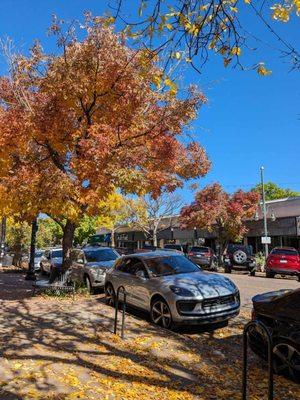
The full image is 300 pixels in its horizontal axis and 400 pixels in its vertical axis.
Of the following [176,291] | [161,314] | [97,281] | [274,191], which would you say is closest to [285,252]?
[97,281]

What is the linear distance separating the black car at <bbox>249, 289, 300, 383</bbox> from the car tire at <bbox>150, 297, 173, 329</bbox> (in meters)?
2.91

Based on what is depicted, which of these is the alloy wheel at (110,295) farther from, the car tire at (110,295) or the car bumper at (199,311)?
the car bumper at (199,311)

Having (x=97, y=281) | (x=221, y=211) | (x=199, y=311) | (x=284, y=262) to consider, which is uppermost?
(x=221, y=211)

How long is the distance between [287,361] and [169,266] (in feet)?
17.1

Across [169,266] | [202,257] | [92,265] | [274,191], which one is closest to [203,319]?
[169,266]

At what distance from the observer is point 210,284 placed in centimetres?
999

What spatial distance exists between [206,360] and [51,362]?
2672 millimetres

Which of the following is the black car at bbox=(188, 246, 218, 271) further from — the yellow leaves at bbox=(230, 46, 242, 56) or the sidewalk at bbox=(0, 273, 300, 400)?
the yellow leaves at bbox=(230, 46, 242, 56)

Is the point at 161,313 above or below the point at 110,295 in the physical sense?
below

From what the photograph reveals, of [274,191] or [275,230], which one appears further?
[274,191]

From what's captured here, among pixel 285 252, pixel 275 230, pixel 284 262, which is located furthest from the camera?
pixel 275 230

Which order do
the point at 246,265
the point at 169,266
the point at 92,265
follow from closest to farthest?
1. the point at 169,266
2. the point at 92,265
3. the point at 246,265

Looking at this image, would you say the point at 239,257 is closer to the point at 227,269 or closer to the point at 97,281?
the point at 227,269

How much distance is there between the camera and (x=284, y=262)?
945 inches
